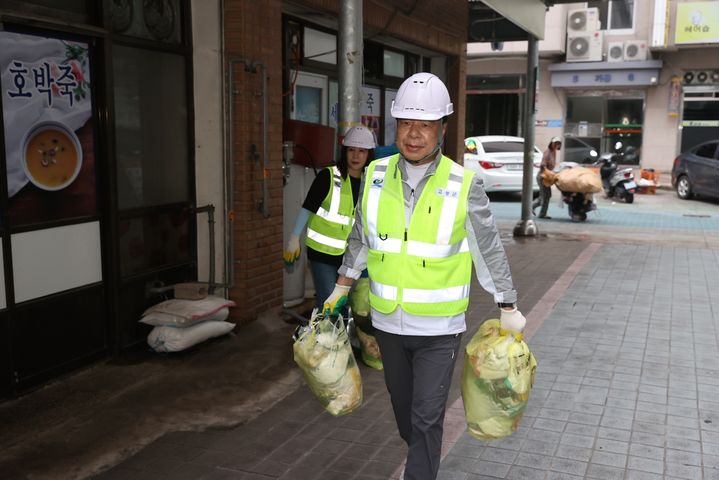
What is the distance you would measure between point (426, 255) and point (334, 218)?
7.10ft

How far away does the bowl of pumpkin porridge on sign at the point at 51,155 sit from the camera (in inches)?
193

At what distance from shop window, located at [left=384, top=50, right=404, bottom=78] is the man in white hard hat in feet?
23.8

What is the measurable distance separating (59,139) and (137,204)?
89 cm

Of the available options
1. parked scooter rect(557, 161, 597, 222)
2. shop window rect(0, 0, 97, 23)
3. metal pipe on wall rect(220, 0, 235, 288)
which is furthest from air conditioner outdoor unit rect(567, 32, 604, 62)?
shop window rect(0, 0, 97, 23)

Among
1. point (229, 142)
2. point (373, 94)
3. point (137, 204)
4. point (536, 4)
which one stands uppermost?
point (536, 4)

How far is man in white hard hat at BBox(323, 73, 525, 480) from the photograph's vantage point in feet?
11.3

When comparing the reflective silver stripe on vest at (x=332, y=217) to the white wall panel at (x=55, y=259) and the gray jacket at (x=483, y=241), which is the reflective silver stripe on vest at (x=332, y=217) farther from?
the gray jacket at (x=483, y=241)

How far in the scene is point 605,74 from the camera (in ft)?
84.0

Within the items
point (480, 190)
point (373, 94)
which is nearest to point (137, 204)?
point (480, 190)

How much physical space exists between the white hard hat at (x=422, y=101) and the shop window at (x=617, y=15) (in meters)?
24.2

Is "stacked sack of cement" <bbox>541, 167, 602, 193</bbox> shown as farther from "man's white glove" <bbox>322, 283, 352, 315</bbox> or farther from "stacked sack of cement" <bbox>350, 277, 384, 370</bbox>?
"man's white glove" <bbox>322, 283, 352, 315</bbox>

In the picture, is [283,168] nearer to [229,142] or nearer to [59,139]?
[229,142]

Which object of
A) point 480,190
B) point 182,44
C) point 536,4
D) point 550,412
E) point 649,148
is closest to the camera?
point 480,190

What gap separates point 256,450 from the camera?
4336 millimetres
